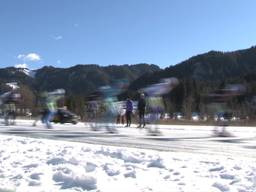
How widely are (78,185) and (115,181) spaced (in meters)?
0.63

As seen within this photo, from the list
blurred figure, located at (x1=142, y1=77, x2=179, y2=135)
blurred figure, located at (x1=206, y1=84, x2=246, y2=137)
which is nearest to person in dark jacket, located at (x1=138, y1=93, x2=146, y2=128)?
blurred figure, located at (x1=142, y1=77, x2=179, y2=135)

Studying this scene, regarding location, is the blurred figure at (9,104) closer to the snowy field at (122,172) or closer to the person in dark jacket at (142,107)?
the person in dark jacket at (142,107)

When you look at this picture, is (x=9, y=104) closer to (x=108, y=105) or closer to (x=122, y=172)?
(x=108, y=105)

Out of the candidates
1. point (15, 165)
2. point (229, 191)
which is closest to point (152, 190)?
point (229, 191)

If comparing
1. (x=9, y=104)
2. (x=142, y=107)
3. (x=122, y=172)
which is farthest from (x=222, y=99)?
(x=9, y=104)

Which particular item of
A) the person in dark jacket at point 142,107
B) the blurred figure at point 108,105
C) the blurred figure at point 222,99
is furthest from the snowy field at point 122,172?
the person in dark jacket at point 142,107

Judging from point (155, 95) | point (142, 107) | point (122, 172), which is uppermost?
point (155, 95)

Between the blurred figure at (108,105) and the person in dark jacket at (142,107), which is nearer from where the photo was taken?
the blurred figure at (108,105)

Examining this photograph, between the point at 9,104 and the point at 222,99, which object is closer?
the point at 222,99

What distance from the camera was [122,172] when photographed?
9.85 meters

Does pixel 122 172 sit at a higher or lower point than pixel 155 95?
lower

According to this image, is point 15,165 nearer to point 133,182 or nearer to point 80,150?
point 80,150

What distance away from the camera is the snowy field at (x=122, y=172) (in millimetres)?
8781

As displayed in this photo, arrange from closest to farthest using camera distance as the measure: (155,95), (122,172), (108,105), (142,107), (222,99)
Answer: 1. (122,172)
2. (222,99)
3. (155,95)
4. (108,105)
5. (142,107)
